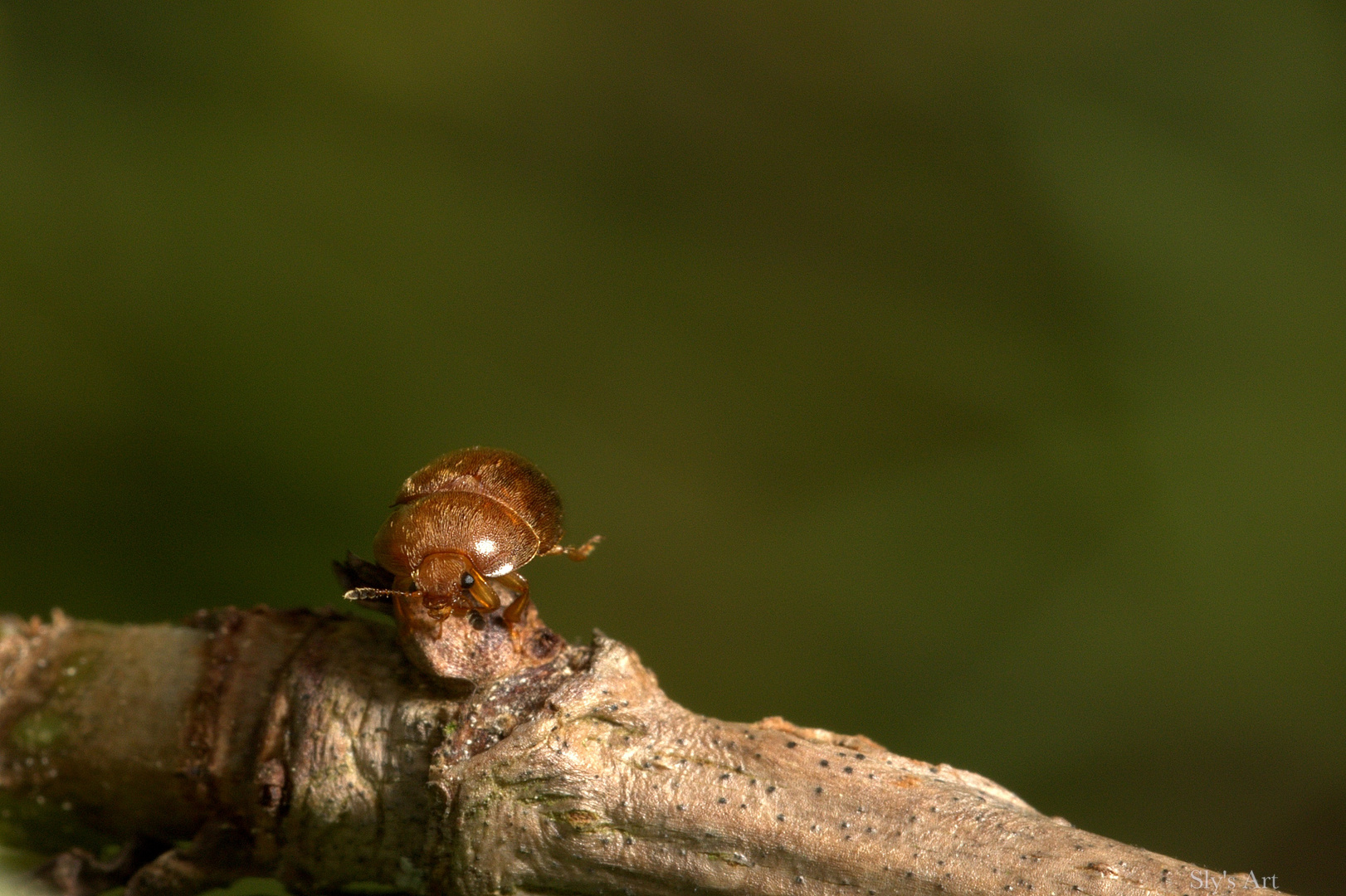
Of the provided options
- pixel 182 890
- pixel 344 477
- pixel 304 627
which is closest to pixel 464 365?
pixel 344 477

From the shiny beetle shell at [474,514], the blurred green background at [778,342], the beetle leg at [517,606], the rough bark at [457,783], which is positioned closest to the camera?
the rough bark at [457,783]

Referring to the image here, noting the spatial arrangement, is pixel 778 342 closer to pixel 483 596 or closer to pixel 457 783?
pixel 483 596

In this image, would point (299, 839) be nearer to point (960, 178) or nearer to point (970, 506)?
point (970, 506)

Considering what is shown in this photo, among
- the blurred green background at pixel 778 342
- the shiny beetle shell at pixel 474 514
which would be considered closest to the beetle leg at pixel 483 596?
the shiny beetle shell at pixel 474 514

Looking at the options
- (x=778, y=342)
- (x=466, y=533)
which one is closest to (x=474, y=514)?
(x=466, y=533)

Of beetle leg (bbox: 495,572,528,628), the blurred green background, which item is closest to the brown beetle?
beetle leg (bbox: 495,572,528,628)

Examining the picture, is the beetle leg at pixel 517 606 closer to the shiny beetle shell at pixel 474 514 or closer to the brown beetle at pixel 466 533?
the brown beetle at pixel 466 533
